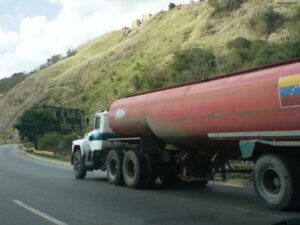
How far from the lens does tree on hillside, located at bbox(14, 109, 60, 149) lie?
260ft

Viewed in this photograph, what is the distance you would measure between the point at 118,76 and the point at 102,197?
78509 mm

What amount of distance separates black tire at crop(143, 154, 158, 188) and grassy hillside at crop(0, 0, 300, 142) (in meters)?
32.1

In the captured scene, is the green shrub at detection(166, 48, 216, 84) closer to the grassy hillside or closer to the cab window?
the grassy hillside

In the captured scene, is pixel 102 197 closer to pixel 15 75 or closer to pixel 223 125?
pixel 223 125

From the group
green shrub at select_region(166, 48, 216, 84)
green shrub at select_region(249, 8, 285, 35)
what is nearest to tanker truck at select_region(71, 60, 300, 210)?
green shrub at select_region(166, 48, 216, 84)

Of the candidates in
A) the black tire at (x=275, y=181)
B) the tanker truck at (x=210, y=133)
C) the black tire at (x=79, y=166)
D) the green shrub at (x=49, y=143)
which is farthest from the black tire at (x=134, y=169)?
the green shrub at (x=49, y=143)

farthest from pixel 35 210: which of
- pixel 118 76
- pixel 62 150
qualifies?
pixel 118 76

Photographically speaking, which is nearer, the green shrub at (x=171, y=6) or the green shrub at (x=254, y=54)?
the green shrub at (x=254, y=54)

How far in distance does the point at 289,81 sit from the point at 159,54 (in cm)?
7694

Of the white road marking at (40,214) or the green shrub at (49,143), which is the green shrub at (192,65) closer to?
the green shrub at (49,143)

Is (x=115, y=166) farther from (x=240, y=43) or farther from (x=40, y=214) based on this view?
(x=240, y=43)

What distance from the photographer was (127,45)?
109m

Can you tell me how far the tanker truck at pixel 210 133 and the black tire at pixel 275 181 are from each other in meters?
0.02

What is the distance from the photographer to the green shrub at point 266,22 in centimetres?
6862
